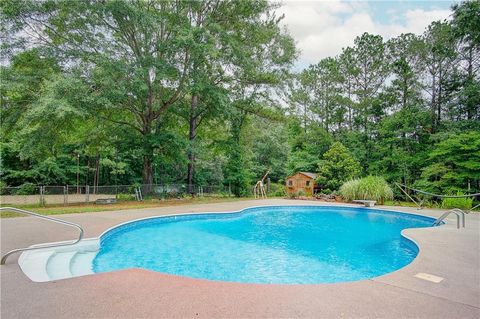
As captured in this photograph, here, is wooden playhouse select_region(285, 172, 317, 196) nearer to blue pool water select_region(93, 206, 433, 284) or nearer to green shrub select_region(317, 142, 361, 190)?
green shrub select_region(317, 142, 361, 190)

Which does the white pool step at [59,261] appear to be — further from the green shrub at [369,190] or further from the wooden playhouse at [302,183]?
the wooden playhouse at [302,183]

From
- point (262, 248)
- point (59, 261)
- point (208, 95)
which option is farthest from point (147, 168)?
point (59, 261)

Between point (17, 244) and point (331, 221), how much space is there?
9.45 m

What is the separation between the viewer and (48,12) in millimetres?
11117

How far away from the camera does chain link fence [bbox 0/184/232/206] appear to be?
39.0 feet

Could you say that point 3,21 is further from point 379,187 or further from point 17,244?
point 379,187

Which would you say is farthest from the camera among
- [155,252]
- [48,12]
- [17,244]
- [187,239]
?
[48,12]

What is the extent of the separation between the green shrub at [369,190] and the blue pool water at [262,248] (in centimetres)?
322

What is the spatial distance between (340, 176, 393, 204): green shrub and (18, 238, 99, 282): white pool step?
41.4 ft

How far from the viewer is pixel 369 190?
1411 centimetres

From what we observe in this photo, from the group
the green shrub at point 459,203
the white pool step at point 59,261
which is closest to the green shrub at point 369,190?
the green shrub at point 459,203

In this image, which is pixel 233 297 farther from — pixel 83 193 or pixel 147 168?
pixel 83 193

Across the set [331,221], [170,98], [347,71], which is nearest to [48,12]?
[170,98]

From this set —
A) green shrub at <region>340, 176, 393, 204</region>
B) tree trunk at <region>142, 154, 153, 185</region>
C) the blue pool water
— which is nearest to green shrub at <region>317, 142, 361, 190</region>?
green shrub at <region>340, 176, 393, 204</region>
